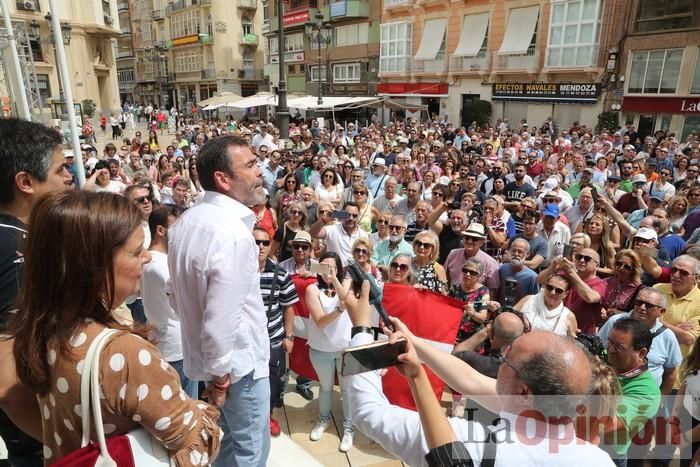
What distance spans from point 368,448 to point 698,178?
714 centimetres

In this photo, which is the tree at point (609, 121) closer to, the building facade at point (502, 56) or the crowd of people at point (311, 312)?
the building facade at point (502, 56)

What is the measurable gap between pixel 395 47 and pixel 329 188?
25.5 m

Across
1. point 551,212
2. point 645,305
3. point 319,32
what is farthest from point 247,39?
point 645,305

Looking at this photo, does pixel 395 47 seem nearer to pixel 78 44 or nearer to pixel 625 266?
pixel 78 44

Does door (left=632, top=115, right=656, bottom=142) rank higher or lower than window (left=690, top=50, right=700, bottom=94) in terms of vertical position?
lower

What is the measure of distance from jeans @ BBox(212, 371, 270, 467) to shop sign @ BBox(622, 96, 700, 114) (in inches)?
820

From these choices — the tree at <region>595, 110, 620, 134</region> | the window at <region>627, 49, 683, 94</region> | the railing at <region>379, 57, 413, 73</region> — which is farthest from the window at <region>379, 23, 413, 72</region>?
the window at <region>627, 49, 683, 94</region>

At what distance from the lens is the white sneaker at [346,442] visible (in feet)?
11.4

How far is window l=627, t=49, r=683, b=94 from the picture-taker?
17812mm

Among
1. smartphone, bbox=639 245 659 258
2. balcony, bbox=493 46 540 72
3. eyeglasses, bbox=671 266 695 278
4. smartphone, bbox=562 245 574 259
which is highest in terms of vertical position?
balcony, bbox=493 46 540 72

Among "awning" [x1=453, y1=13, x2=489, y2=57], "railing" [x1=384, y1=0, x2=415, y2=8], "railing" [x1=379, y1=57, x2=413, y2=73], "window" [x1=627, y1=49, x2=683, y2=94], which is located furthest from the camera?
"railing" [x1=379, y1=57, x2=413, y2=73]

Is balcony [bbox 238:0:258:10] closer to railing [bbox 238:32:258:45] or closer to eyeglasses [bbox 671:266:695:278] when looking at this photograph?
railing [bbox 238:32:258:45]

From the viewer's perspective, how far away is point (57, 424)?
118 cm

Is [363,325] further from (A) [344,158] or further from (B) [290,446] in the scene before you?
(A) [344,158]
